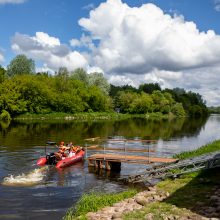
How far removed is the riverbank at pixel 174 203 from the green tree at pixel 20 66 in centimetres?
14194

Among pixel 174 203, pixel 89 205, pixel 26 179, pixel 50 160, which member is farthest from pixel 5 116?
pixel 174 203

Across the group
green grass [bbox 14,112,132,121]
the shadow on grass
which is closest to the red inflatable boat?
the shadow on grass

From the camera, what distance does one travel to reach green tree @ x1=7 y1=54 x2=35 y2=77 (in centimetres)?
Answer: 15538

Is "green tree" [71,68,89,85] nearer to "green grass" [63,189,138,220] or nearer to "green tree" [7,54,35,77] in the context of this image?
"green tree" [7,54,35,77]

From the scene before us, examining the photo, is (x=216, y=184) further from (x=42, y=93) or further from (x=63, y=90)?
(x=63, y=90)

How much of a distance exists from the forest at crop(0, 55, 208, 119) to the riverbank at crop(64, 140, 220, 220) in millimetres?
79119

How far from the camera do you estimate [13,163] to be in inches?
1220

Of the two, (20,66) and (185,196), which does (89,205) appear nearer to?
(185,196)

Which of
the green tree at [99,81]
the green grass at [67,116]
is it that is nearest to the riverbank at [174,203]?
the green grass at [67,116]

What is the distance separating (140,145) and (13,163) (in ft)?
66.6

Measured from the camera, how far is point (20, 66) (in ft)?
510

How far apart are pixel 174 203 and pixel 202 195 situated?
1.77 meters

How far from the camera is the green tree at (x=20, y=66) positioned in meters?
155

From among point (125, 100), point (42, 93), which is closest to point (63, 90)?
point (42, 93)
